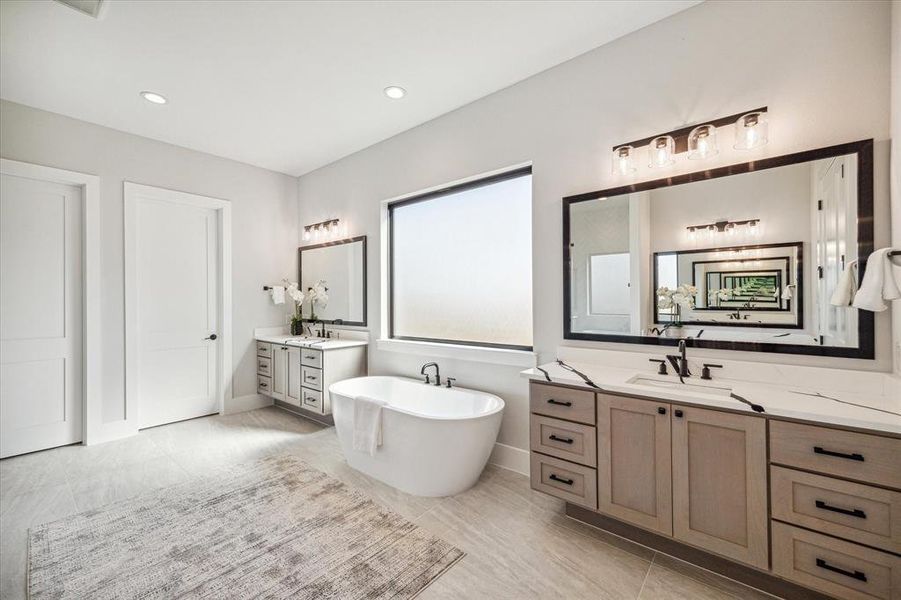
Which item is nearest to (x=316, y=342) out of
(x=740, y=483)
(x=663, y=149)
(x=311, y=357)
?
(x=311, y=357)

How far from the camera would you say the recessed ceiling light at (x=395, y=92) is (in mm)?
2852

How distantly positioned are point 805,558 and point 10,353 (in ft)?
17.2

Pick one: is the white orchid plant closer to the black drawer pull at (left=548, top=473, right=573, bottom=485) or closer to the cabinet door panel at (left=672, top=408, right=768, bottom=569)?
the cabinet door panel at (left=672, top=408, right=768, bottom=569)

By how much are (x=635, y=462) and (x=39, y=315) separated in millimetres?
4632

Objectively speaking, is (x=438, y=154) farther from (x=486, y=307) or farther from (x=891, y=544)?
(x=891, y=544)

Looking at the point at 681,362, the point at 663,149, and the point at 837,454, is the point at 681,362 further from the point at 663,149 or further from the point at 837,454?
the point at 663,149

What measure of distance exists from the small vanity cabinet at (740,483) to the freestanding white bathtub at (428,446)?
1.57 ft

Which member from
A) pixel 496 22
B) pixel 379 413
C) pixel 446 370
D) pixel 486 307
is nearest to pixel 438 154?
pixel 496 22

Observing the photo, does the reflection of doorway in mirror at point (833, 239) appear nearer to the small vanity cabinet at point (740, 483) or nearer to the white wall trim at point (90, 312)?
the small vanity cabinet at point (740, 483)

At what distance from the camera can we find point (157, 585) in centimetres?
168

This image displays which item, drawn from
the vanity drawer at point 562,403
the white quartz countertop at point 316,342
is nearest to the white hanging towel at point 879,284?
the vanity drawer at point 562,403

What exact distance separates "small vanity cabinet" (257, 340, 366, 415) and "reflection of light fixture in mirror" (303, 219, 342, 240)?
132cm

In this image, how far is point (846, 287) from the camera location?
161cm

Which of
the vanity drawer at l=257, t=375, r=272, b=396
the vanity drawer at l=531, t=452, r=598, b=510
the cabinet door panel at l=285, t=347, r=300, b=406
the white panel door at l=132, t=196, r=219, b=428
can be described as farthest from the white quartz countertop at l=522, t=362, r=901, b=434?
the white panel door at l=132, t=196, r=219, b=428
